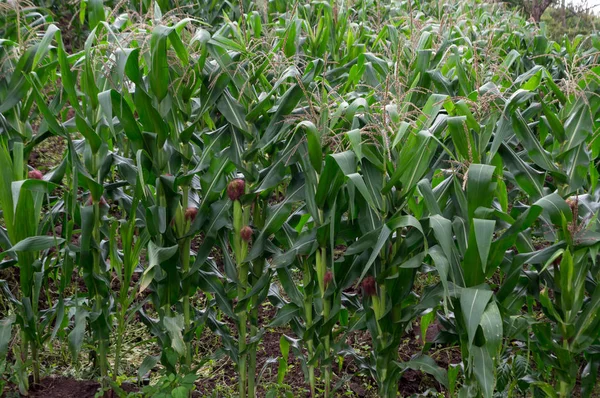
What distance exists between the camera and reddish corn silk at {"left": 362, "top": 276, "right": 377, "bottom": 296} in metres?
2.84

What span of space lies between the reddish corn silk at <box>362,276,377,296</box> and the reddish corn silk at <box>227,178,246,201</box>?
67 cm

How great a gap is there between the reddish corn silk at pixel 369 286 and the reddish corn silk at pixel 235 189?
2.21ft

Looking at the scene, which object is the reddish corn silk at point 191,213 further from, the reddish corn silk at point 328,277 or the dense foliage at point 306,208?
the reddish corn silk at point 328,277

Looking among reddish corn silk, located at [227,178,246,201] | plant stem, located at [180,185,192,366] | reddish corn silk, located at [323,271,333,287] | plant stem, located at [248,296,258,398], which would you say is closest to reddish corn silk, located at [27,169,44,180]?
plant stem, located at [180,185,192,366]

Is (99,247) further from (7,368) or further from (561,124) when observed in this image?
(561,124)

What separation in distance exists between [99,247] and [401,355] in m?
1.84

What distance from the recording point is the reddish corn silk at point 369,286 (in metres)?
2.84

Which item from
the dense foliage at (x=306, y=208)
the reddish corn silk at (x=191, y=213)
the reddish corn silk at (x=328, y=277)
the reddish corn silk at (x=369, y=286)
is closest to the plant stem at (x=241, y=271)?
the dense foliage at (x=306, y=208)

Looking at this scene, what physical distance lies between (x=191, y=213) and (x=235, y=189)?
0.24 metres

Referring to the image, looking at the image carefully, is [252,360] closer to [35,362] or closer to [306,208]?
[306,208]

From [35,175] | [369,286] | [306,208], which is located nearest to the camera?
[369,286]

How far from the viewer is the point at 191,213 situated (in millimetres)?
3057

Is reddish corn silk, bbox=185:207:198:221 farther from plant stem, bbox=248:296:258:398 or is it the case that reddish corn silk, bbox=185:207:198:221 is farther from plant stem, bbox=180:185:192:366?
plant stem, bbox=248:296:258:398

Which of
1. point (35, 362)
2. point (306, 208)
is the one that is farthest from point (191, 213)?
point (35, 362)
